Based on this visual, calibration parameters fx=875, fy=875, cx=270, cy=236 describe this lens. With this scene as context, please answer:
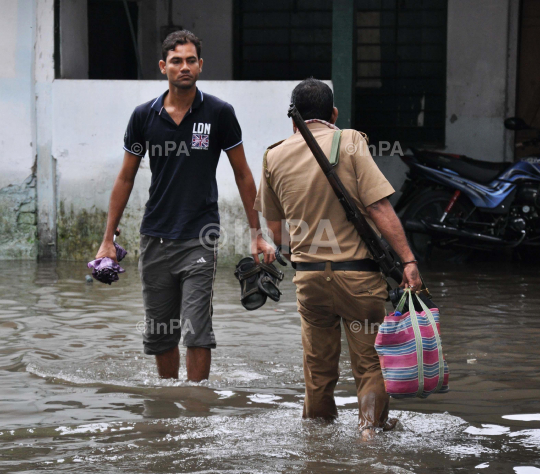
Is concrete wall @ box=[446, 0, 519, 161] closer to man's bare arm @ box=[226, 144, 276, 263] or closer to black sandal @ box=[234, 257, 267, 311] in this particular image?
man's bare arm @ box=[226, 144, 276, 263]

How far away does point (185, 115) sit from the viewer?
4633 millimetres

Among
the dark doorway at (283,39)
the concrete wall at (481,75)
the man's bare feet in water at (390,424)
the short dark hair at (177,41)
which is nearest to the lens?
the man's bare feet in water at (390,424)

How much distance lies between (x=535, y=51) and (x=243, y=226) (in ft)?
14.7

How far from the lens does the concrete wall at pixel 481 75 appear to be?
10.9m

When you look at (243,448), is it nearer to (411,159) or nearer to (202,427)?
(202,427)

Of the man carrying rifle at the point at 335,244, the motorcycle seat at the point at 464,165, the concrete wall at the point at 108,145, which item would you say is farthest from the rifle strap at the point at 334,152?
the motorcycle seat at the point at 464,165

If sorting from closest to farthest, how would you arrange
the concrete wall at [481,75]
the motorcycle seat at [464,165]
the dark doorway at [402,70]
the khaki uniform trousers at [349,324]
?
the khaki uniform trousers at [349,324] → the motorcycle seat at [464,165] → the concrete wall at [481,75] → the dark doorway at [402,70]

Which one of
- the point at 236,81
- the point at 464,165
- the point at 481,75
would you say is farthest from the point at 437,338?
the point at 481,75

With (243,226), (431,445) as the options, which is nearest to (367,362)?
(431,445)

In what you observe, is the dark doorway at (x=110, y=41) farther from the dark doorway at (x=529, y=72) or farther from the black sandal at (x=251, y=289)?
the black sandal at (x=251, y=289)

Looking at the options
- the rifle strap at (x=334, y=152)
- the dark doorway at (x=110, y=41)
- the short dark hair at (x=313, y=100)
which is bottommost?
the rifle strap at (x=334, y=152)

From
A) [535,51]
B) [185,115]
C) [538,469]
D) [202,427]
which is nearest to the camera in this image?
[538,469]

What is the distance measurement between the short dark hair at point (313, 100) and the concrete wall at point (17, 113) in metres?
6.31

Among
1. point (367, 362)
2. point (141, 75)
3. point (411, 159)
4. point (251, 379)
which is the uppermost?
point (141, 75)
